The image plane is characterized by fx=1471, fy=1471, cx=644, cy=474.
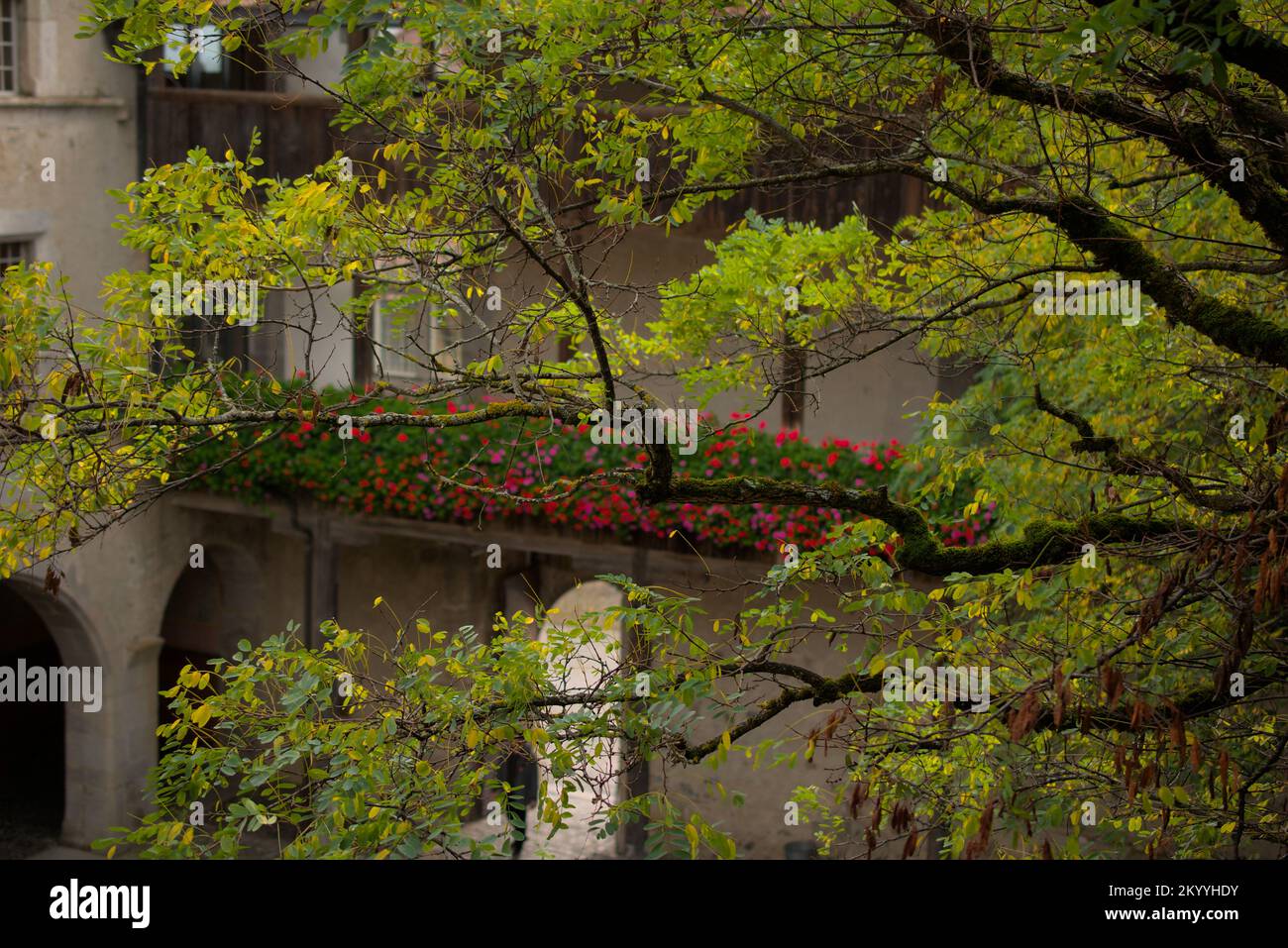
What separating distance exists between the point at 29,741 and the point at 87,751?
8.49ft

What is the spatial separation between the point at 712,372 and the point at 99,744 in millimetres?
11736

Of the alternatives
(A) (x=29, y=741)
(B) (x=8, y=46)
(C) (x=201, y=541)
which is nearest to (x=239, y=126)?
(B) (x=8, y=46)

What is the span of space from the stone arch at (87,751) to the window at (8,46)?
5294 millimetres

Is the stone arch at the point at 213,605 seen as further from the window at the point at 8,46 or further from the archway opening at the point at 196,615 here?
the window at the point at 8,46

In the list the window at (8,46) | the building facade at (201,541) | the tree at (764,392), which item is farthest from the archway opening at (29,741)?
the tree at (764,392)

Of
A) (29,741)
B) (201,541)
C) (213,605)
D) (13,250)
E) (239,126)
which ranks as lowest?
(29,741)

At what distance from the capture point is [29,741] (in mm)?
18438

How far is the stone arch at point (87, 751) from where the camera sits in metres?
16.1

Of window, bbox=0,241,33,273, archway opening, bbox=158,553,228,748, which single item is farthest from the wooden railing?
archway opening, bbox=158,553,228,748

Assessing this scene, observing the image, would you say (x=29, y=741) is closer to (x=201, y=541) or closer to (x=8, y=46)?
(x=201, y=541)

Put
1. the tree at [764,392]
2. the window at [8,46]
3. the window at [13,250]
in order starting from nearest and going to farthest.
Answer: the tree at [764,392], the window at [8,46], the window at [13,250]

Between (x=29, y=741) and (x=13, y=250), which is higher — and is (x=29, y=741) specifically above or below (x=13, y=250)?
below

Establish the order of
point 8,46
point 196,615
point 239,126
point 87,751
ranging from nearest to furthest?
point 8,46, point 239,126, point 87,751, point 196,615

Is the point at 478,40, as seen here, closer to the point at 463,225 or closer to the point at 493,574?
the point at 463,225
